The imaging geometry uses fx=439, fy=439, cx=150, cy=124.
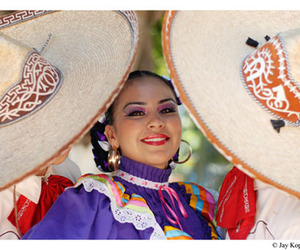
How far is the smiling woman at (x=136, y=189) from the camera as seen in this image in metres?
1.92

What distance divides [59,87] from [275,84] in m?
0.89

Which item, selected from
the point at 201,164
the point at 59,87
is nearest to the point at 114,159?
the point at 59,87

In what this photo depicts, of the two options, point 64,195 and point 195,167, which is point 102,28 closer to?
point 64,195

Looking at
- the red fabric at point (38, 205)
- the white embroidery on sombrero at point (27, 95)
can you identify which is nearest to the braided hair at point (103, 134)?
the red fabric at point (38, 205)

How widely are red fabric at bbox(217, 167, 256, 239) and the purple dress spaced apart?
0.57ft

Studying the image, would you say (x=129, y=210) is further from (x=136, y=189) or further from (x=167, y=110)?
(x=167, y=110)

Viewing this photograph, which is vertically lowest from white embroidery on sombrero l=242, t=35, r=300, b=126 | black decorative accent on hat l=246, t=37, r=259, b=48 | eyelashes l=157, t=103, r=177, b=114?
eyelashes l=157, t=103, r=177, b=114

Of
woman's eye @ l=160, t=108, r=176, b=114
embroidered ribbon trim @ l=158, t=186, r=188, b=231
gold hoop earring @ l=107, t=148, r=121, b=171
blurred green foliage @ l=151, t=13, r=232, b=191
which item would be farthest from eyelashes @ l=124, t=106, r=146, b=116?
blurred green foliage @ l=151, t=13, r=232, b=191

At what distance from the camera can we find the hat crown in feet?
5.82

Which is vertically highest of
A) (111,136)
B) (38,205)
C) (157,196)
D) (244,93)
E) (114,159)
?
(244,93)

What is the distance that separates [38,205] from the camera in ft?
7.25

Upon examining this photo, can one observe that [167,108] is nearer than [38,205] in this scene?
No

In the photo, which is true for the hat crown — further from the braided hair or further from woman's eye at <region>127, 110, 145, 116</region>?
the braided hair

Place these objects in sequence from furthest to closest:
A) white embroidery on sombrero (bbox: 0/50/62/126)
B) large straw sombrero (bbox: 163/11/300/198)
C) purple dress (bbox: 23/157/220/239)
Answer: purple dress (bbox: 23/157/220/239) → white embroidery on sombrero (bbox: 0/50/62/126) → large straw sombrero (bbox: 163/11/300/198)
